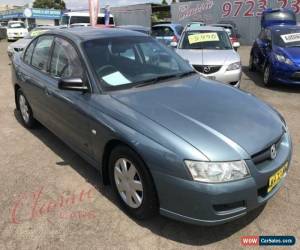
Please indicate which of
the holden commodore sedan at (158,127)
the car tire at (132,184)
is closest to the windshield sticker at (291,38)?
the holden commodore sedan at (158,127)

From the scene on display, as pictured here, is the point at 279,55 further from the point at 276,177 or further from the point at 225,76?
the point at 276,177

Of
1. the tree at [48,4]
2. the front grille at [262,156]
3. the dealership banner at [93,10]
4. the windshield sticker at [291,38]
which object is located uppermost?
the tree at [48,4]

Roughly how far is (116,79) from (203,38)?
18.8 feet

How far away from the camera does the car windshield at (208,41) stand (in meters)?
8.95

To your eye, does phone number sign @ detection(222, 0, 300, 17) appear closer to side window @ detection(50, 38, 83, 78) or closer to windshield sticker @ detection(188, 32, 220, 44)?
windshield sticker @ detection(188, 32, 220, 44)

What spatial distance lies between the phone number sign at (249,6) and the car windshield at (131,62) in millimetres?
19764

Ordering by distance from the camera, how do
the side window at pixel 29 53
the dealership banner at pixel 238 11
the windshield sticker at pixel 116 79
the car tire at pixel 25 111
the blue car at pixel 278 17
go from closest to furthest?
1. the windshield sticker at pixel 116 79
2. the side window at pixel 29 53
3. the car tire at pixel 25 111
4. the blue car at pixel 278 17
5. the dealership banner at pixel 238 11

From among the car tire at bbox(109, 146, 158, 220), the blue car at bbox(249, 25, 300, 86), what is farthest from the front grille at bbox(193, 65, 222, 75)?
the car tire at bbox(109, 146, 158, 220)

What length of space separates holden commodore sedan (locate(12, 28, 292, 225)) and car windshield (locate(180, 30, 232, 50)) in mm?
4406

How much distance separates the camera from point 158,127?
3.00 metres

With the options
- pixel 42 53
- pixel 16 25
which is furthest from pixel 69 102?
pixel 16 25

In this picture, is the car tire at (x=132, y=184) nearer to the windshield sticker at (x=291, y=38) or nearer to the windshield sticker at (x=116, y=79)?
the windshield sticker at (x=116, y=79)

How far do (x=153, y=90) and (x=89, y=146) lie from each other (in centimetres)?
86

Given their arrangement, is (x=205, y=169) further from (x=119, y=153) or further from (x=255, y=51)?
(x=255, y=51)
